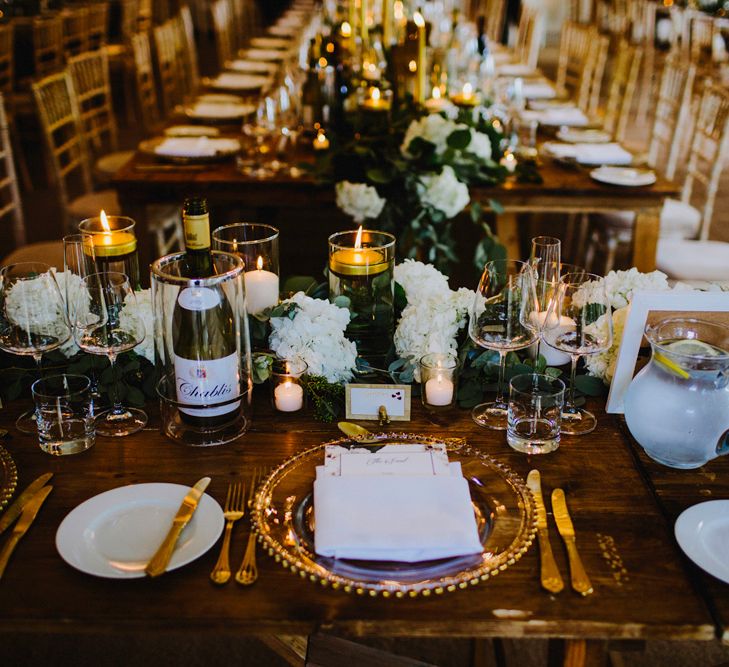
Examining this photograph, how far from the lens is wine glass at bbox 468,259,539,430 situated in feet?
4.20

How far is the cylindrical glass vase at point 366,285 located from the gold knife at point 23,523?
564mm

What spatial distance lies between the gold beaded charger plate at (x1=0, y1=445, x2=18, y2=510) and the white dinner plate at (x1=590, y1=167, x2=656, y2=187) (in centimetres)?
202

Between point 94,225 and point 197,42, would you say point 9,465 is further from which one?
point 197,42

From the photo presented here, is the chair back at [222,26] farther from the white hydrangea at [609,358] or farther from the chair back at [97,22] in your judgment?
the white hydrangea at [609,358]

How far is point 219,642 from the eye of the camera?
1901 millimetres

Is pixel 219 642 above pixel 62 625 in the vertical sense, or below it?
below

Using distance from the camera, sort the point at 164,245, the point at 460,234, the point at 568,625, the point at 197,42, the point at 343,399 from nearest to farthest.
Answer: the point at 568,625, the point at 343,399, the point at 164,245, the point at 460,234, the point at 197,42

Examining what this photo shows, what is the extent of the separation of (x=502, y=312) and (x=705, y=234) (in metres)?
2.49

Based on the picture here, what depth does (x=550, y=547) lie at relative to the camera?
1000 mm

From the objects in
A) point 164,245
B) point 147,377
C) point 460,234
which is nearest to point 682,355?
point 147,377

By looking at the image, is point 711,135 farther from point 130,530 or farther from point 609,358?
point 130,530

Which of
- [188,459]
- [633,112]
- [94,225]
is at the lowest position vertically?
[633,112]

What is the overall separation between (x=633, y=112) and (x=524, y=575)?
25.0 ft

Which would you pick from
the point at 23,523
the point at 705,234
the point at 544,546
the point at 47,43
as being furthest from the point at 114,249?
the point at 47,43
